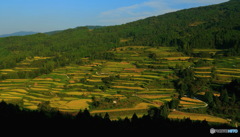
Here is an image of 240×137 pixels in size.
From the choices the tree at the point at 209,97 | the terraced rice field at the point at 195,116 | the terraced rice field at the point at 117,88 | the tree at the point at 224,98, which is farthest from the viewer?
the terraced rice field at the point at 117,88

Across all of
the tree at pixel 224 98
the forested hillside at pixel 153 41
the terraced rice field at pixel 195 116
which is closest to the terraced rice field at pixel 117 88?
the terraced rice field at pixel 195 116

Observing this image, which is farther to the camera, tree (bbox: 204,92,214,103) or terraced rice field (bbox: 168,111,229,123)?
tree (bbox: 204,92,214,103)

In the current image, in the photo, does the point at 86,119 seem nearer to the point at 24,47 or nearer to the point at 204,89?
the point at 204,89

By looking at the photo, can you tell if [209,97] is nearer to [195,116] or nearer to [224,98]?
[224,98]

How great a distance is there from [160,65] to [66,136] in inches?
1904

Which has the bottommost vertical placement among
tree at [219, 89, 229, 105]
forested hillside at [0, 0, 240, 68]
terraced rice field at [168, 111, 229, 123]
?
terraced rice field at [168, 111, 229, 123]

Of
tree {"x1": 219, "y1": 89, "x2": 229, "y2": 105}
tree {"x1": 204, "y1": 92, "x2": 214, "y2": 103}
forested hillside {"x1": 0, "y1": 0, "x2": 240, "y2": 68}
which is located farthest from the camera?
forested hillside {"x1": 0, "y1": 0, "x2": 240, "y2": 68}

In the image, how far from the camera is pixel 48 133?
672 inches

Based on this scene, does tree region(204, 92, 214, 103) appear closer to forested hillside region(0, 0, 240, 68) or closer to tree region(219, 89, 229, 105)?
tree region(219, 89, 229, 105)

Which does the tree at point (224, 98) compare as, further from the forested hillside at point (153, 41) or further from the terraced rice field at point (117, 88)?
the forested hillside at point (153, 41)

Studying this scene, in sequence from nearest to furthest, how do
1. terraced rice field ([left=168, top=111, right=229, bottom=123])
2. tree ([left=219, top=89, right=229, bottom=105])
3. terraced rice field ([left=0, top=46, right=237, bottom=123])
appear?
Answer: terraced rice field ([left=168, top=111, right=229, bottom=123]) → tree ([left=219, top=89, right=229, bottom=105]) → terraced rice field ([left=0, top=46, right=237, bottom=123])

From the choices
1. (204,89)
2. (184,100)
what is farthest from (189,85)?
(184,100)

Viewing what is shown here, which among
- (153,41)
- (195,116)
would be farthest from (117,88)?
(153,41)

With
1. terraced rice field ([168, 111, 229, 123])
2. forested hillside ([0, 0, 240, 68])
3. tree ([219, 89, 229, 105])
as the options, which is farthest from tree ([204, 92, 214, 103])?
forested hillside ([0, 0, 240, 68])
